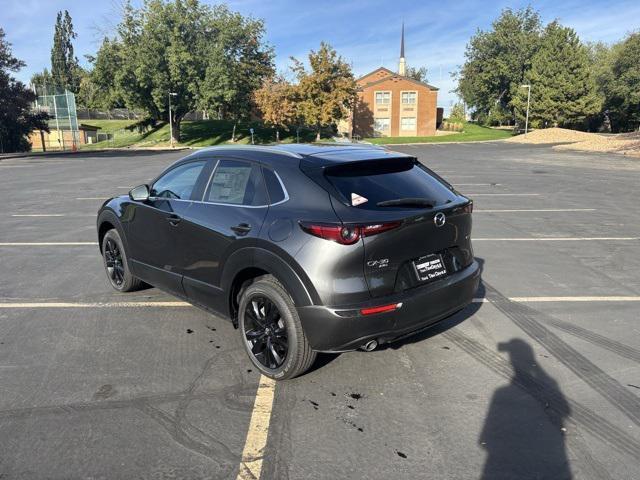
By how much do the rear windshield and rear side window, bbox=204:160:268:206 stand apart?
0.59m

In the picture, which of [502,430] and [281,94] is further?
[281,94]

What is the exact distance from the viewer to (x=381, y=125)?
71.3m

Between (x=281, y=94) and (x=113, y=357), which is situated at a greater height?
(x=281, y=94)

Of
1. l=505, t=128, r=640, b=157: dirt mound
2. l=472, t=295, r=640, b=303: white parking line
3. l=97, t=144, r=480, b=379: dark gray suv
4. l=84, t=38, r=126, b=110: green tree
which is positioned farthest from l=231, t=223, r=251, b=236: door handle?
l=84, t=38, r=126, b=110: green tree

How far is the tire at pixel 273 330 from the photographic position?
3363 millimetres

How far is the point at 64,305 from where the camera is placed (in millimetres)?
5160

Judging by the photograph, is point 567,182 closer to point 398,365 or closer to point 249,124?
point 398,365

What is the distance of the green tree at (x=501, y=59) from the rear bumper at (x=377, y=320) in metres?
78.7

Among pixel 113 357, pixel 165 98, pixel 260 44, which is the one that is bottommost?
pixel 113 357

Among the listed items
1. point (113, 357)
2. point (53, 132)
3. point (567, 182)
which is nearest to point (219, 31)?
point (53, 132)

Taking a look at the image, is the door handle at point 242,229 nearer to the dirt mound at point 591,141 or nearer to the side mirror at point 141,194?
the side mirror at point 141,194

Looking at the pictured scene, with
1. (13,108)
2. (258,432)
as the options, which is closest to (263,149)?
(258,432)

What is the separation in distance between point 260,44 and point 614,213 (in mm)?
58930

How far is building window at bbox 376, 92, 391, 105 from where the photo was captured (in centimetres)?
7025
